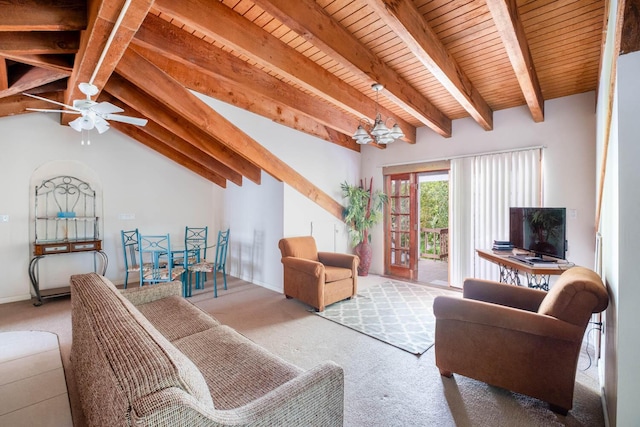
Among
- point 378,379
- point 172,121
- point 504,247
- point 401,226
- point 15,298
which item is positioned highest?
point 172,121

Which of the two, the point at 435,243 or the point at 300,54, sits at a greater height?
the point at 300,54

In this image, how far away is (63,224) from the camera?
15.2 ft

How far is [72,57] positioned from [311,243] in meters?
3.53

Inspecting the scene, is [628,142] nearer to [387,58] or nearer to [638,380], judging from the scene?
[638,380]

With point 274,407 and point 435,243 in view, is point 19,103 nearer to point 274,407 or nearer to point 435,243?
point 274,407

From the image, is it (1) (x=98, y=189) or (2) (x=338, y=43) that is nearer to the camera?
(2) (x=338, y=43)

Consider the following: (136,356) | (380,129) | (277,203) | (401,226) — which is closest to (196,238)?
(277,203)

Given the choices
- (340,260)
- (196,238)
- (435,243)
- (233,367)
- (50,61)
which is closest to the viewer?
(233,367)

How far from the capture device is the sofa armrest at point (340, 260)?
4234mm

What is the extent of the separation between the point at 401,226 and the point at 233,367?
4573 millimetres

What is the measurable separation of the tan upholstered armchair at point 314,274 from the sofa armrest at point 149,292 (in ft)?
5.24

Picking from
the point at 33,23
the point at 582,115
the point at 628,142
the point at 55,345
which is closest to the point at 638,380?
the point at 628,142

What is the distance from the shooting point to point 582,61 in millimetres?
2928

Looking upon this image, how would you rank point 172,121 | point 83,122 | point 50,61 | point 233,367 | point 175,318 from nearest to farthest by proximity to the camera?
point 233,367 < point 175,318 < point 50,61 < point 83,122 < point 172,121
